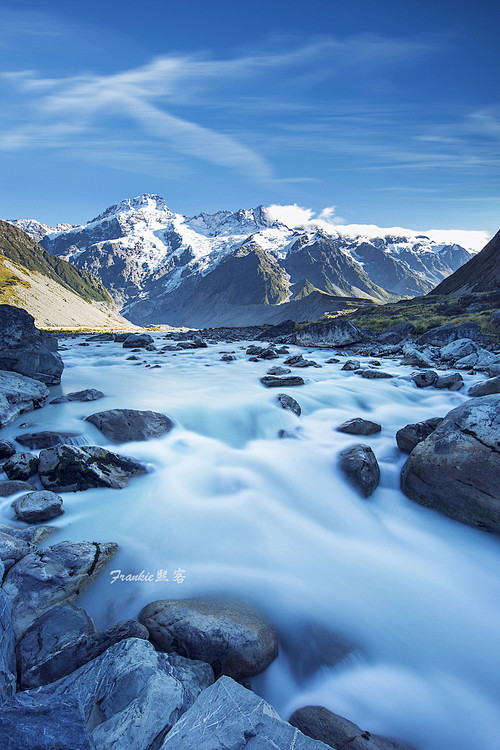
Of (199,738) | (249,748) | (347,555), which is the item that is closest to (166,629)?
(199,738)

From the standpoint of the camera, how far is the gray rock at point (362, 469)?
6.98 meters

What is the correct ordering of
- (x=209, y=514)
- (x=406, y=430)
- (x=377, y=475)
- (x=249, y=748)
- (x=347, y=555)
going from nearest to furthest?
(x=249, y=748) < (x=347, y=555) < (x=209, y=514) < (x=377, y=475) < (x=406, y=430)

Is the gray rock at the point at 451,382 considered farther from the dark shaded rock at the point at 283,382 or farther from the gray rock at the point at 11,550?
the gray rock at the point at 11,550

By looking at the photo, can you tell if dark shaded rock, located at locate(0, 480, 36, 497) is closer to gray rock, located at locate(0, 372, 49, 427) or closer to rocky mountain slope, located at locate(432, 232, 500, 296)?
gray rock, located at locate(0, 372, 49, 427)

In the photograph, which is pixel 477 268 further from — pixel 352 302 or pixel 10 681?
pixel 10 681

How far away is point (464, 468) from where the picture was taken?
19.0 feet

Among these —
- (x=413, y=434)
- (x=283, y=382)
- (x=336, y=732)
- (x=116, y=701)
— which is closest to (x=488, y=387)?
(x=413, y=434)

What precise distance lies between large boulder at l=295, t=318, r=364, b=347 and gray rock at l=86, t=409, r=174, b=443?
24062mm

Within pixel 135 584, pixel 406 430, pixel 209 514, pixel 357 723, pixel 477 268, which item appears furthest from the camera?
pixel 477 268

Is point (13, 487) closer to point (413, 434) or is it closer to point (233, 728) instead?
point (233, 728)

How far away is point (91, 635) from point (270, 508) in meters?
3.89

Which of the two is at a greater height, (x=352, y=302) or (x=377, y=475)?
(x=352, y=302)

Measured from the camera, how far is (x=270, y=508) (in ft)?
21.9

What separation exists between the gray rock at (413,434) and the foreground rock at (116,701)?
20.9ft
